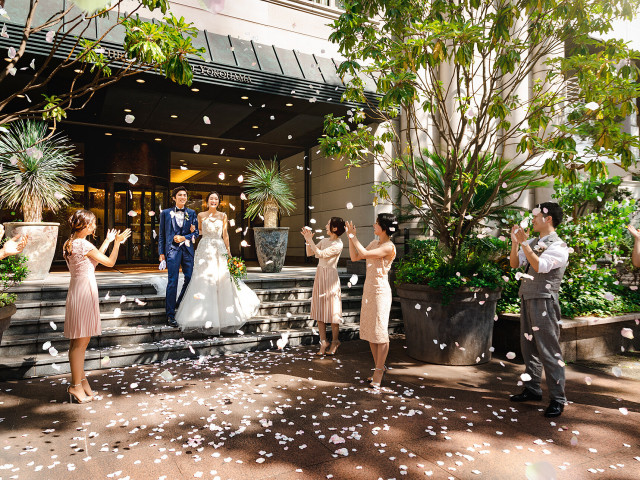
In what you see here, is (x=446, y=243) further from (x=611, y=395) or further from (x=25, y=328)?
(x=25, y=328)

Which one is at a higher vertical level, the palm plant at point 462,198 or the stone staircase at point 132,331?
the palm plant at point 462,198

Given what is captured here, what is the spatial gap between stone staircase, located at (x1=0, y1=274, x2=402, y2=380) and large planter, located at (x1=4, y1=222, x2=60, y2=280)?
1483mm

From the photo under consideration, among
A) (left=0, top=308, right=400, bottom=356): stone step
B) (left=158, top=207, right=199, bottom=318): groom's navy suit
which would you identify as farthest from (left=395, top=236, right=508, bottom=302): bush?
(left=158, top=207, right=199, bottom=318): groom's navy suit

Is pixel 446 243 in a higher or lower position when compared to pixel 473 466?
higher

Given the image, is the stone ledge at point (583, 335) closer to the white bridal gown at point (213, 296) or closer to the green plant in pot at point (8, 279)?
the white bridal gown at point (213, 296)

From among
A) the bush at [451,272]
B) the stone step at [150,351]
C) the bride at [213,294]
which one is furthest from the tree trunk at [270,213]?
the bush at [451,272]

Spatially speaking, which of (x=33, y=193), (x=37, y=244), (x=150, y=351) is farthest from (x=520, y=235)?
(x=33, y=193)

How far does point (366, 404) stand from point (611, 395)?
107 inches

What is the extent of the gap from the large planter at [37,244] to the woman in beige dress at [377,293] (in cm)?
647

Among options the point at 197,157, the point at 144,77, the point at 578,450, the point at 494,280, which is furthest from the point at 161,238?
the point at 197,157

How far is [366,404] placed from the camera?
4.15 metres

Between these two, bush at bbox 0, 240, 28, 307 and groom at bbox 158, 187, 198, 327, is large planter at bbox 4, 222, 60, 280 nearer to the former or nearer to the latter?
bush at bbox 0, 240, 28, 307

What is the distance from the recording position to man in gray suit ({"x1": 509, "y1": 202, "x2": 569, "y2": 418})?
3887 mm

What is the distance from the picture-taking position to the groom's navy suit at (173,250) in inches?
255
